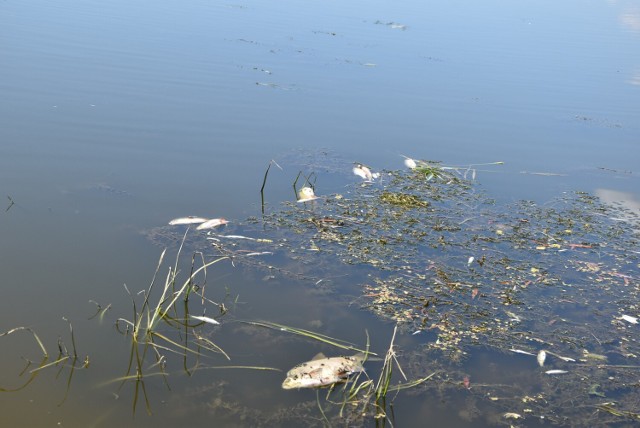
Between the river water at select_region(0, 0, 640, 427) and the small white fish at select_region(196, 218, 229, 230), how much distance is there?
0.21 metres

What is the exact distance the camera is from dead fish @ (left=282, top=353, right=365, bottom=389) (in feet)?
11.0

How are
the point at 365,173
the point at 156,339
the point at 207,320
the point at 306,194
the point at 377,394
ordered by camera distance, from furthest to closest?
the point at 365,173, the point at 306,194, the point at 207,320, the point at 156,339, the point at 377,394

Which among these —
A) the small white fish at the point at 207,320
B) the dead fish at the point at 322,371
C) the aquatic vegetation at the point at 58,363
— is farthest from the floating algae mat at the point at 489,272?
the aquatic vegetation at the point at 58,363

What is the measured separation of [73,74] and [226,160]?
2888 millimetres

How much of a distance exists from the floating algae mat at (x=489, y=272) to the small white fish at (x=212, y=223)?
0.33ft

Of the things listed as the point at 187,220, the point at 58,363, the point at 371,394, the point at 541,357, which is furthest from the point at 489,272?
the point at 58,363

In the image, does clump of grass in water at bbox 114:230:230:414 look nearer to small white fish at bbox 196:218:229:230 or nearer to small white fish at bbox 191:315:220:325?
small white fish at bbox 191:315:220:325

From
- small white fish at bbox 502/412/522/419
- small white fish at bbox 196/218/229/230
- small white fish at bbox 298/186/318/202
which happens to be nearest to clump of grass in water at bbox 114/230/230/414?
small white fish at bbox 196/218/229/230

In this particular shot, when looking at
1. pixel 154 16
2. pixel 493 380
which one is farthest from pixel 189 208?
pixel 154 16

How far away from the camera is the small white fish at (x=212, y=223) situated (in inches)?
184

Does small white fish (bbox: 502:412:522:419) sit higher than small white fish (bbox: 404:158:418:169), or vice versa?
small white fish (bbox: 404:158:418:169)

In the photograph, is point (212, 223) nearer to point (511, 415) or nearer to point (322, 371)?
point (322, 371)

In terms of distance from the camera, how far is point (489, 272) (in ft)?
14.5

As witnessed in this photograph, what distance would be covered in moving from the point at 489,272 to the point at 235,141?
9.28ft
